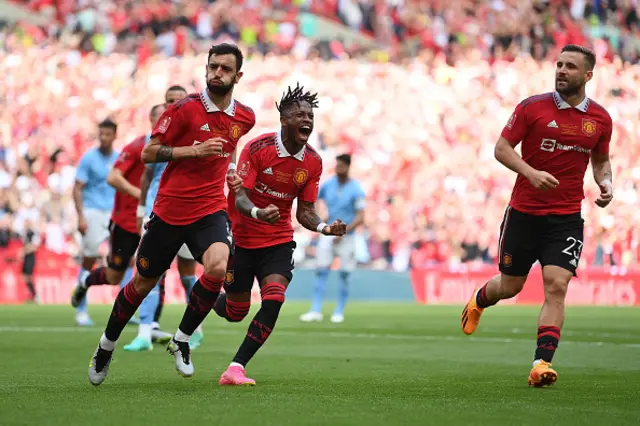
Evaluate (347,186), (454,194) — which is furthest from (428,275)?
(347,186)

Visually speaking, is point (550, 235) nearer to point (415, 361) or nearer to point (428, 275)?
point (415, 361)

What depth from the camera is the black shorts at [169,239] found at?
8492mm

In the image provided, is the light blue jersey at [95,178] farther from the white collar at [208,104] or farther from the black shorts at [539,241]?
the black shorts at [539,241]

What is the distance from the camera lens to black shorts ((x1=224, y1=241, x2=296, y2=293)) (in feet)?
29.9

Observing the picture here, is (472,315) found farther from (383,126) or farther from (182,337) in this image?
(383,126)

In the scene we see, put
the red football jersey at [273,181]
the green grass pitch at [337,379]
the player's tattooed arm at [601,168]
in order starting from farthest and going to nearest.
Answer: the player's tattooed arm at [601,168], the red football jersey at [273,181], the green grass pitch at [337,379]

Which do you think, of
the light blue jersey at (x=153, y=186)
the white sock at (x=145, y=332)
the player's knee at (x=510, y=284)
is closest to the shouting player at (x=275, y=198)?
the player's knee at (x=510, y=284)

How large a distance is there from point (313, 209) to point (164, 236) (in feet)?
4.49

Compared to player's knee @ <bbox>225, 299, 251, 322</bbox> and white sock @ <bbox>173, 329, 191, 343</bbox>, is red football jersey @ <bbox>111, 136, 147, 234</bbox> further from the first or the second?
white sock @ <bbox>173, 329, 191, 343</bbox>

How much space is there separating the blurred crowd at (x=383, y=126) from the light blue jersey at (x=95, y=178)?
897 centimetres

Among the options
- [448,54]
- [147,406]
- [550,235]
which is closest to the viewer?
[147,406]

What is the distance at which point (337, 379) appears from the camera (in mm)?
9156

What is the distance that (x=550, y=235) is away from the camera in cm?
915

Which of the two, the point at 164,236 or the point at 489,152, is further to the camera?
the point at 489,152
